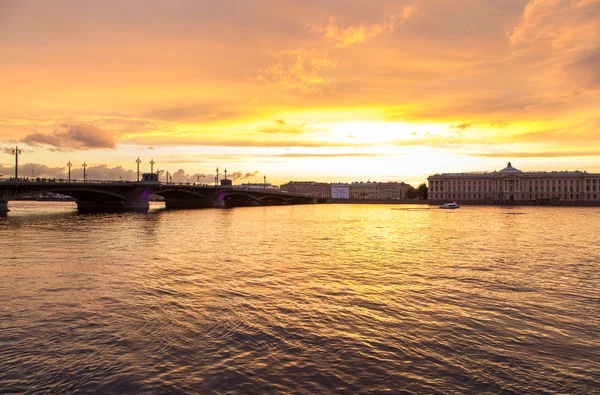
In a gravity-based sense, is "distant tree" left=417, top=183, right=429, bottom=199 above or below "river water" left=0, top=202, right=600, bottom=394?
above

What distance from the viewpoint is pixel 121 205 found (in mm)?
71875

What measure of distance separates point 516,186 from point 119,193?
4950 inches

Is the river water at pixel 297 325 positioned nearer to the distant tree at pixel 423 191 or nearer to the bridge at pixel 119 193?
the bridge at pixel 119 193

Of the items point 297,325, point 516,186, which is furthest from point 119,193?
point 516,186

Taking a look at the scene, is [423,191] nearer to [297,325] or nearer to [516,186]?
[516,186]

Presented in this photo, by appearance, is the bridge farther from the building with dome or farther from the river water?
the building with dome

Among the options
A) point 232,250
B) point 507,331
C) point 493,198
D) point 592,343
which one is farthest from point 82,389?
point 493,198

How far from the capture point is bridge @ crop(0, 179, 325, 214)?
5303 cm

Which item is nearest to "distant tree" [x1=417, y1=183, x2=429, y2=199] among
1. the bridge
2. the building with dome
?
the building with dome

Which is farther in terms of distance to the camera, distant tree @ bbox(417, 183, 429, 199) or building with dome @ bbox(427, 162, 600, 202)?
distant tree @ bbox(417, 183, 429, 199)

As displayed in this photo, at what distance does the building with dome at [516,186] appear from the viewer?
137m

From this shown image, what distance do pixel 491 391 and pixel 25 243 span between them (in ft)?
85.3

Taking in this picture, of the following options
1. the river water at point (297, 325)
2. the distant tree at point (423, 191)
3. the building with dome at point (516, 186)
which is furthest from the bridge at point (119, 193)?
the distant tree at point (423, 191)

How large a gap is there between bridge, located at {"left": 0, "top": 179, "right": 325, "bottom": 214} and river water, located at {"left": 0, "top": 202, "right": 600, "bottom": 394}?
3836 centimetres
